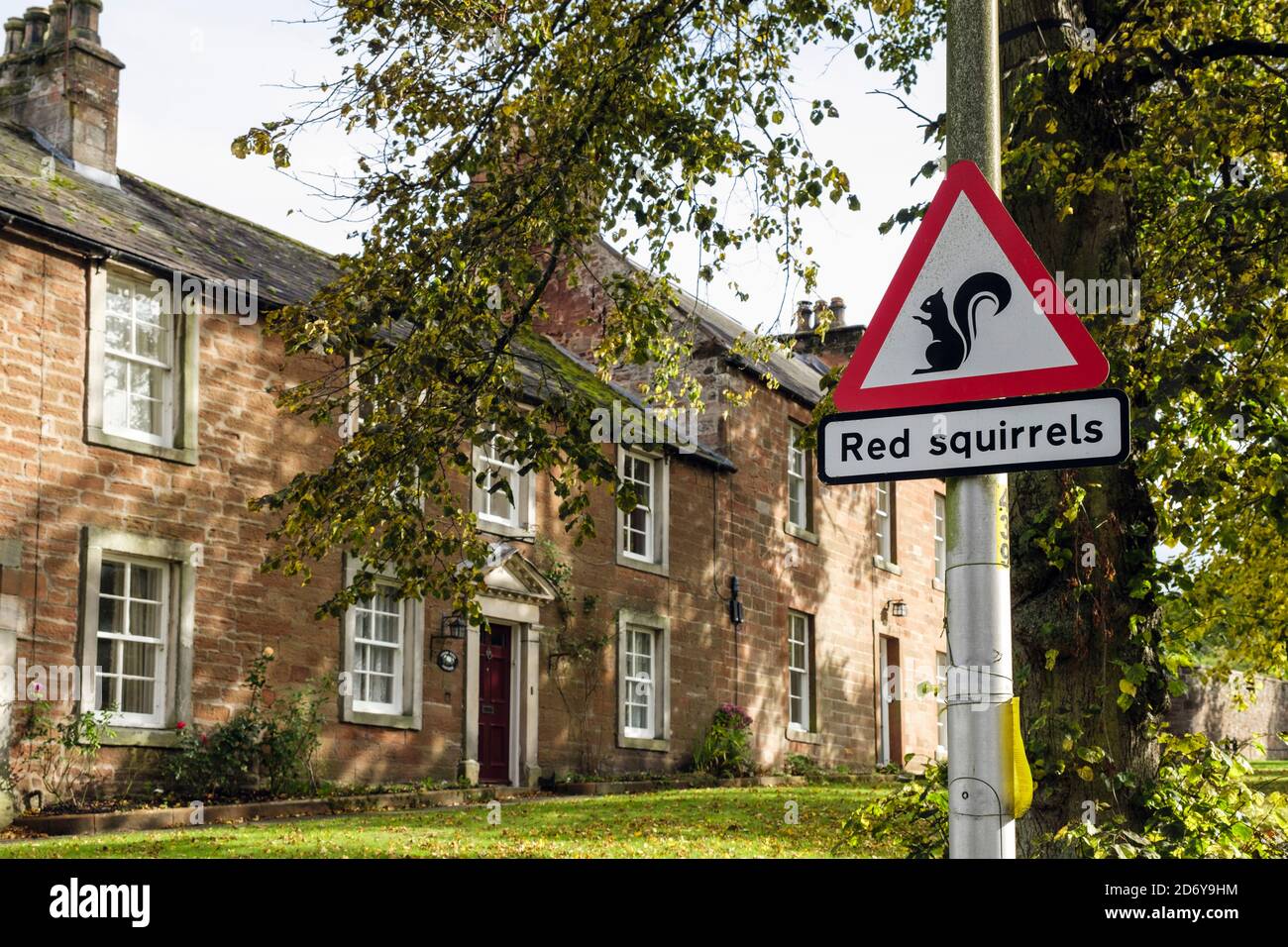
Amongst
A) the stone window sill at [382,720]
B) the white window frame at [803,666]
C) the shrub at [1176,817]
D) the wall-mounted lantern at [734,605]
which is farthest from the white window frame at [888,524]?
the shrub at [1176,817]

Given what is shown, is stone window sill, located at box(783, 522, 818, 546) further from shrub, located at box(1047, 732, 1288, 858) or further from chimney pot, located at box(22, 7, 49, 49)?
shrub, located at box(1047, 732, 1288, 858)

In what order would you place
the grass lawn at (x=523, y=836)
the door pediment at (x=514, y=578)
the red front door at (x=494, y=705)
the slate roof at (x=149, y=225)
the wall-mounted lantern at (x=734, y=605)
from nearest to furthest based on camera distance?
the grass lawn at (x=523, y=836), the slate roof at (x=149, y=225), the door pediment at (x=514, y=578), the red front door at (x=494, y=705), the wall-mounted lantern at (x=734, y=605)

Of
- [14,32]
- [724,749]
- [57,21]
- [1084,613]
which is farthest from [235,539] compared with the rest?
[1084,613]

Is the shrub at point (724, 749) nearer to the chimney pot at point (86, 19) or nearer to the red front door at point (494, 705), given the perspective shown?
the red front door at point (494, 705)

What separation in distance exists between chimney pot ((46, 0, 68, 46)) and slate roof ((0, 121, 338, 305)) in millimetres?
1300

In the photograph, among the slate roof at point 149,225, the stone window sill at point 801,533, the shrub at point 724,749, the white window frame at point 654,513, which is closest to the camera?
the slate roof at point 149,225

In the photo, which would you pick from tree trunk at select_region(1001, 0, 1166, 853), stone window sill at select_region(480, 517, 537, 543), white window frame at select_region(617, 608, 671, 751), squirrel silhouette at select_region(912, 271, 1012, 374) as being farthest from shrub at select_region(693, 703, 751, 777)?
squirrel silhouette at select_region(912, 271, 1012, 374)

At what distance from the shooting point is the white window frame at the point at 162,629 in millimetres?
15438

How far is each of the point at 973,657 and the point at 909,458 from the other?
0.62 m

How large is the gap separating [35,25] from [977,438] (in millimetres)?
18294

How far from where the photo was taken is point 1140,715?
330 inches

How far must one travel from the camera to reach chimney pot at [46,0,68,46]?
61.1 feet

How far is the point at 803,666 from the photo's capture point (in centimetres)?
2867
